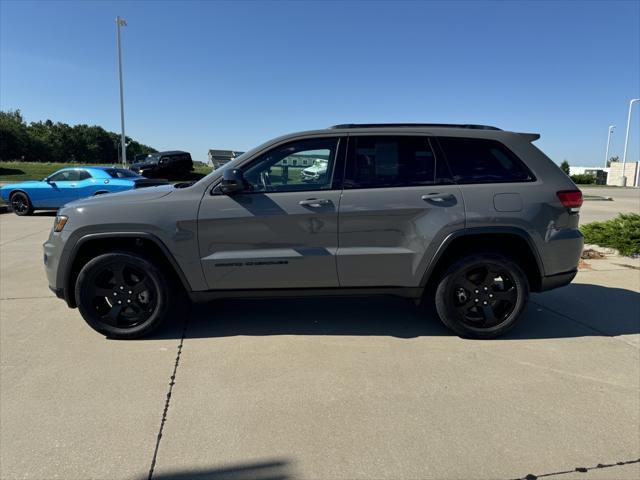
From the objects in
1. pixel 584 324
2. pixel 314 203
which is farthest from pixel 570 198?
pixel 314 203

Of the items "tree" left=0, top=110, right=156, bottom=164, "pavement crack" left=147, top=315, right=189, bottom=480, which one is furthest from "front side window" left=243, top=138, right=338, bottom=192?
"tree" left=0, top=110, right=156, bottom=164

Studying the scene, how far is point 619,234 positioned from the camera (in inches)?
307

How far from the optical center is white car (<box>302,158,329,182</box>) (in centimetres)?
389

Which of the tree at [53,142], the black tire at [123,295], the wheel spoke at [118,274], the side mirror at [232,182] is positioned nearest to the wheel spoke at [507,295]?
the side mirror at [232,182]

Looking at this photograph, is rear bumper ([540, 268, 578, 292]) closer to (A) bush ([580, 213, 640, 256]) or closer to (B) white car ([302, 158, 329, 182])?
(B) white car ([302, 158, 329, 182])

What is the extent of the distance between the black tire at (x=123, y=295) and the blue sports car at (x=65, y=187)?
29.9ft

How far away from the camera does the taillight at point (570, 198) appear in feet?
12.7

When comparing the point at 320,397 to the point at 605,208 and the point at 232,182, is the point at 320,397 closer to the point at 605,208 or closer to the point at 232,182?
the point at 232,182

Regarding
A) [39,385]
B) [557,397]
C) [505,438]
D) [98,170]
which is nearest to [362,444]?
[505,438]

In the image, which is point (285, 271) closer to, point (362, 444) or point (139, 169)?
point (362, 444)

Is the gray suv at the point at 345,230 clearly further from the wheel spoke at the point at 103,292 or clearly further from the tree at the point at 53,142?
the tree at the point at 53,142

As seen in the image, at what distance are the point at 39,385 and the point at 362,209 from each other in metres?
2.77

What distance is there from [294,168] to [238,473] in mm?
2469

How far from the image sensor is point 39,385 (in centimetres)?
315
